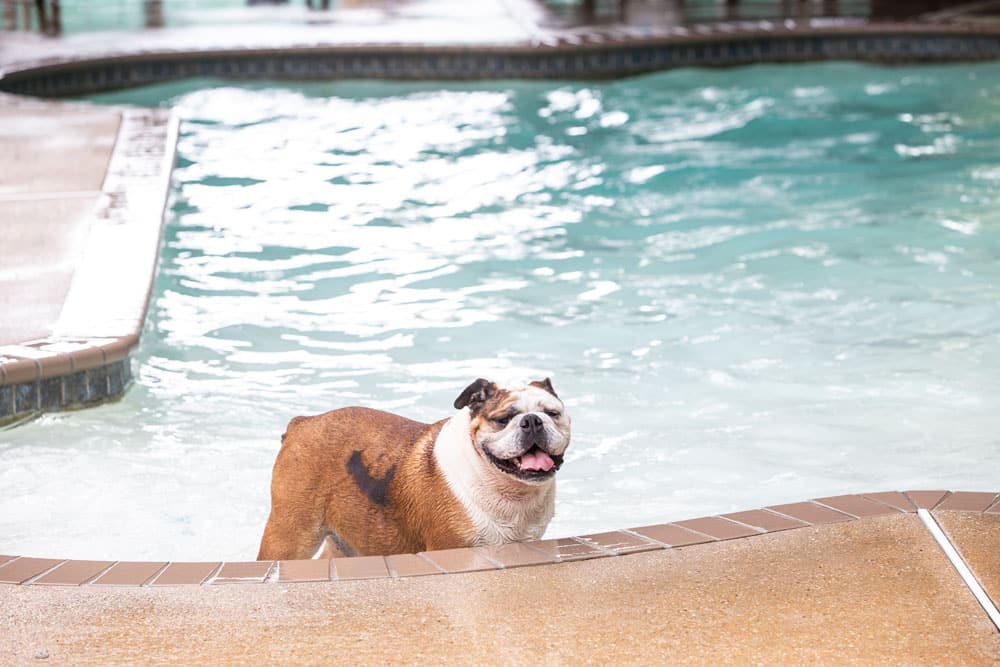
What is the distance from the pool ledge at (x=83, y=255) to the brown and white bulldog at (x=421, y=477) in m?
2.17

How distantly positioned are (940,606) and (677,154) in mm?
8519

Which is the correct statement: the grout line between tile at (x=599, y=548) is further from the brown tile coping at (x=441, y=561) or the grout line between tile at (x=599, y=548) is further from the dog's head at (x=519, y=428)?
the dog's head at (x=519, y=428)

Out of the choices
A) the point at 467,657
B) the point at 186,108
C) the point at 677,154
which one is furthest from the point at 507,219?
the point at 467,657

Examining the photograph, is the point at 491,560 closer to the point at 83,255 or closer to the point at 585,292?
the point at 83,255

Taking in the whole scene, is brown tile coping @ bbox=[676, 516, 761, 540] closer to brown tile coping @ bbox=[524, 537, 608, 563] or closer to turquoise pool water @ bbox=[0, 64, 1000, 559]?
brown tile coping @ bbox=[524, 537, 608, 563]

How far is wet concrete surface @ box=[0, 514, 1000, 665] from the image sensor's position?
9.95ft

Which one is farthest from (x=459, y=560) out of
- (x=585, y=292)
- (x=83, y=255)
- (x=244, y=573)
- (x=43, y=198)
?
(x=43, y=198)

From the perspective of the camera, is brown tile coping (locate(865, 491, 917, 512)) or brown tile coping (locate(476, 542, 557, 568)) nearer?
brown tile coping (locate(476, 542, 557, 568))

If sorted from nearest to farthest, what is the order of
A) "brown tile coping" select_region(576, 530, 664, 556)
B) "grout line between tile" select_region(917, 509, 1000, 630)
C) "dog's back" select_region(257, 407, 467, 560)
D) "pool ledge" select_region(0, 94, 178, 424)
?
"grout line between tile" select_region(917, 509, 1000, 630) < "brown tile coping" select_region(576, 530, 664, 556) < "dog's back" select_region(257, 407, 467, 560) < "pool ledge" select_region(0, 94, 178, 424)

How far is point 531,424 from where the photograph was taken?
338cm

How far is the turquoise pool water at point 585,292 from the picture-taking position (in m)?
5.69

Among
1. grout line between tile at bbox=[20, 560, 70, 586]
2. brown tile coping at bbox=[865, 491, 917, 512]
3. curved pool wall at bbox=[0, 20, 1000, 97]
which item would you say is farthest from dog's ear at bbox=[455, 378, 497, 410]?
curved pool wall at bbox=[0, 20, 1000, 97]

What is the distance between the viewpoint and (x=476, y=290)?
27.4 ft

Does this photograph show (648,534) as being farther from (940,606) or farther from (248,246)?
(248,246)
